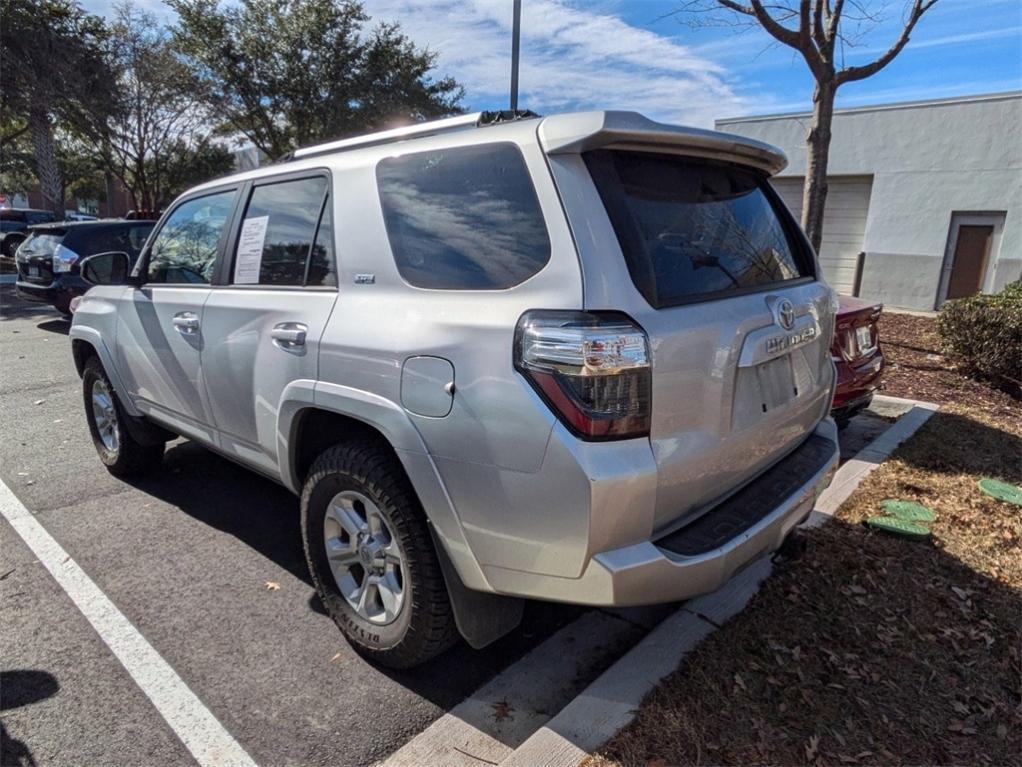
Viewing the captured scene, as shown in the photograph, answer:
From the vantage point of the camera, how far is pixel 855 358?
4586mm

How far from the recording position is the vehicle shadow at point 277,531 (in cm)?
266

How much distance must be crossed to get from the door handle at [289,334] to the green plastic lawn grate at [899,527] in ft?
10.4

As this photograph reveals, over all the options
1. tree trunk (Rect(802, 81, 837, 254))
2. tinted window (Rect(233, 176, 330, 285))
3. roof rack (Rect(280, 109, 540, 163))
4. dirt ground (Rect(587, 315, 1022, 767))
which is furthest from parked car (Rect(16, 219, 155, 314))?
dirt ground (Rect(587, 315, 1022, 767))

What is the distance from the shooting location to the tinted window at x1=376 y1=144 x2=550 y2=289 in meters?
2.08

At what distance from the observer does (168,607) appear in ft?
10.0

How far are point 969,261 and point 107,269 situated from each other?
53.0ft

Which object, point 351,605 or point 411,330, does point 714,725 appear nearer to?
point 351,605

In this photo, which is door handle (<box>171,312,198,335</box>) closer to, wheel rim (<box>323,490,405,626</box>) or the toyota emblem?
wheel rim (<box>323,490,405,626</box>)

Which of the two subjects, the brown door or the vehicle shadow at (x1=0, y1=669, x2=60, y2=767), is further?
the brown door

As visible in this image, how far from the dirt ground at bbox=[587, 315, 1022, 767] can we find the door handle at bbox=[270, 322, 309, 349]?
1.86m

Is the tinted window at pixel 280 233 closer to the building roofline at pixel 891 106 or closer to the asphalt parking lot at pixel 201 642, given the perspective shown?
the asphalt parking lot at pixel 201 642

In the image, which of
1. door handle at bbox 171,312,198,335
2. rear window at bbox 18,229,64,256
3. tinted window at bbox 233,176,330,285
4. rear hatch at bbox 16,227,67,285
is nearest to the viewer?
tinted window at bbox 233,176,330,285

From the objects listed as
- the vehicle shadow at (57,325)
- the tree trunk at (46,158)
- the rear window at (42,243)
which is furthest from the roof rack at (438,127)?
the tree trunk at (46,158)

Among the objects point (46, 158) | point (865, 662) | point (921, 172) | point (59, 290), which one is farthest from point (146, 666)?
point (46, 158)
